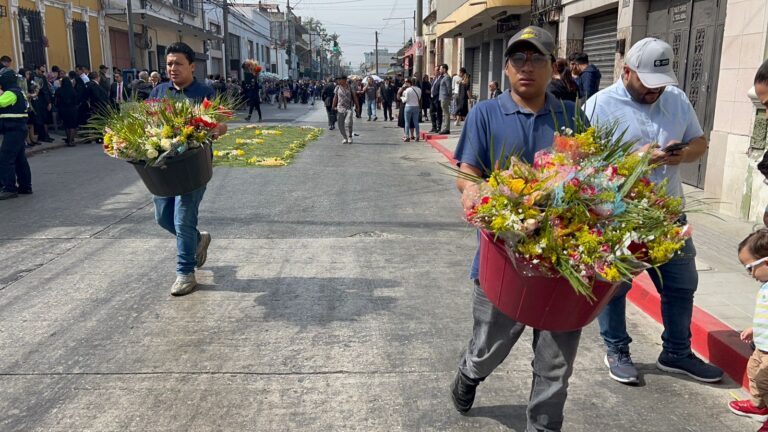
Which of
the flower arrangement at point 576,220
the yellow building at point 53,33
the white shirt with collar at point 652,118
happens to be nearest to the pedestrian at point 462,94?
the yellow building at point 53,33

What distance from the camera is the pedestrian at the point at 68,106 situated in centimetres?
1541

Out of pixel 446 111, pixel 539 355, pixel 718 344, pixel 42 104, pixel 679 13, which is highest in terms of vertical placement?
pixel 679 13

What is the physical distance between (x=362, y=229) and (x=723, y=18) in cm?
535

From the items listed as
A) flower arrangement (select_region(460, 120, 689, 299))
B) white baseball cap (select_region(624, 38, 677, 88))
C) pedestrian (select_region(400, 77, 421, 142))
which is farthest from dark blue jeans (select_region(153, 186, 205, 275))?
pedestrian (select_region(400, 77, 421, 142))

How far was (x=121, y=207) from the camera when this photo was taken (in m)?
8.27

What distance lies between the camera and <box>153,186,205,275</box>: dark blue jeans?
4.91m

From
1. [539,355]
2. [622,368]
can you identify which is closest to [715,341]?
[622,368]

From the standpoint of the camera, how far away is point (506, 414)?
3256 mm

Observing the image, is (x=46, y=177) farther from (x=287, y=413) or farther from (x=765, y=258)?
(x=765, y=258)

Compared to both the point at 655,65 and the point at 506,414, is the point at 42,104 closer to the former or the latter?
the point at 506,414

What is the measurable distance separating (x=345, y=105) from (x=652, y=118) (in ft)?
44.1

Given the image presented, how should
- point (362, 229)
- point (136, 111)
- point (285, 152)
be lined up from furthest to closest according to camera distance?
point (285, 152)
point (362, 229)
point (136, 111)

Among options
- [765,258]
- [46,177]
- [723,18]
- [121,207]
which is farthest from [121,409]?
[46,177]

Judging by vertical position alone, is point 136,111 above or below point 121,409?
above
